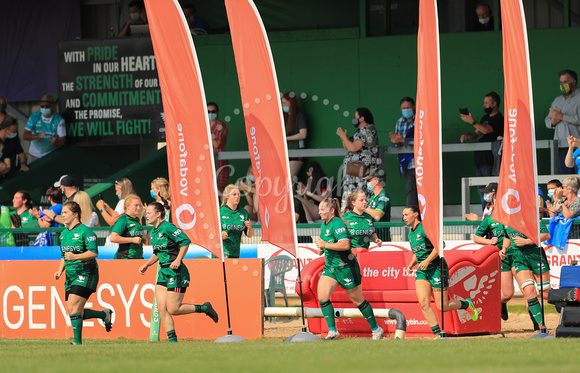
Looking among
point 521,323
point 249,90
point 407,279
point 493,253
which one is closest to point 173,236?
point 249,90

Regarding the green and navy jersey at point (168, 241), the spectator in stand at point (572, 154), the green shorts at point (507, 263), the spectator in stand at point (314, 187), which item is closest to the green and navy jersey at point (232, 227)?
the green and navy jersey at point (168, 241)

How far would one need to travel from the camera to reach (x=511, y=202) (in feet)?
41.4

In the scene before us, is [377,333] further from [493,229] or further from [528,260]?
[493,229]

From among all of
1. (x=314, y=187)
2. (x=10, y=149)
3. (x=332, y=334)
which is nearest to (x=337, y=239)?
(x=332, y=334)

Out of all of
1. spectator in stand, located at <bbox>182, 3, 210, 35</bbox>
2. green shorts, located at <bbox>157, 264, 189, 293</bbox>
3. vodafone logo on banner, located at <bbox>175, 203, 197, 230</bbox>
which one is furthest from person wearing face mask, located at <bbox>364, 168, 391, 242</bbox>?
spectator in stand, located at <bbox>182, 3, 210, 35</bbox>

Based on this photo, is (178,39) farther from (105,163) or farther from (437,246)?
(105,163)

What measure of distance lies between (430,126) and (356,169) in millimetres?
6315

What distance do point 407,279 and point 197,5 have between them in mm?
11918

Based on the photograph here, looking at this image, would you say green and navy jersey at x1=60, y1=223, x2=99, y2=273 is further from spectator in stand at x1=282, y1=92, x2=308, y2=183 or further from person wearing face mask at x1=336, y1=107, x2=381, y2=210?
spectator in stand at x1=282, y1=92, x2=308, y2=183

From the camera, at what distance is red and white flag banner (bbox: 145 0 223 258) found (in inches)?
520

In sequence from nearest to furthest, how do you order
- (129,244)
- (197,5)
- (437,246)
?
(437,246)
(129,244)
(197,5)

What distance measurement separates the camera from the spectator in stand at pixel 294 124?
70.9 ft

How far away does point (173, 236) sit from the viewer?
13.5m

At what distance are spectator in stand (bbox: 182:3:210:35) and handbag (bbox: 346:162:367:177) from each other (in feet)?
20.0
